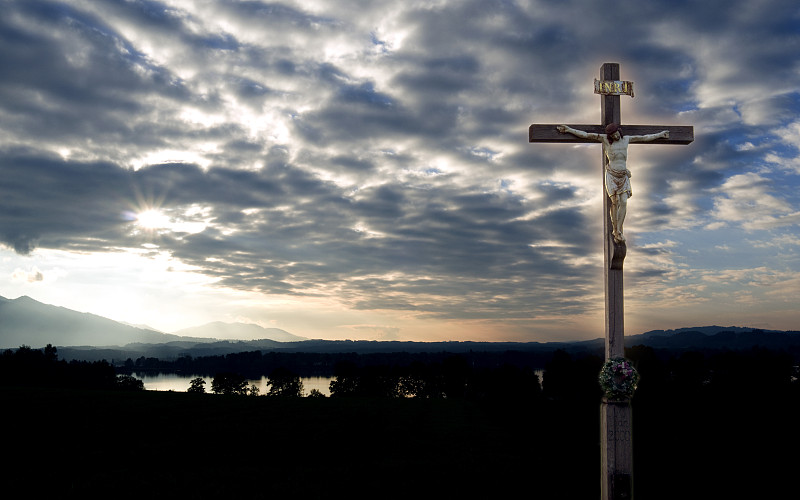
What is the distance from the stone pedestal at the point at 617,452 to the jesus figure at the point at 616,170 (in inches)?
124

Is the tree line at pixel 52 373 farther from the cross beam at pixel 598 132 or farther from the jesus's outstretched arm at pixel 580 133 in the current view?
the jesus's outstretched arm at pixel 580 133

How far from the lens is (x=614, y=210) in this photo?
10.9 m

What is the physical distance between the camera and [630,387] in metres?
10.6

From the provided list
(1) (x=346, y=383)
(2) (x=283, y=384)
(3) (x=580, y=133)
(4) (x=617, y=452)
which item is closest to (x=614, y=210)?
(3) (x=580, y=133)

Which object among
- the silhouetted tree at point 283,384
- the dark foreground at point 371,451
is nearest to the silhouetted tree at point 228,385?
the silhouetted tree at point 283,384

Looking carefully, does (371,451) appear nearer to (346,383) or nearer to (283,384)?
(346,383)

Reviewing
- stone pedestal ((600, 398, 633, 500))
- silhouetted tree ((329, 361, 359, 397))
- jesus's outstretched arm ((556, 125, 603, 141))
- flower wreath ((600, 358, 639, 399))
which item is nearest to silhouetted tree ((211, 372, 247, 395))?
silhouetted tree ((329, 361, 359, 397))

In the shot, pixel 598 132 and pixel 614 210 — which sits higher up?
pixel 598 132

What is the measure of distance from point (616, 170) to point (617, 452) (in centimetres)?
512

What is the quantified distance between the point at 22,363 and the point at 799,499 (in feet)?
367

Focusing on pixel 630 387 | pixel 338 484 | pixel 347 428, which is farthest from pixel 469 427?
pixel 630 387

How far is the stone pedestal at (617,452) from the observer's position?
1051cm

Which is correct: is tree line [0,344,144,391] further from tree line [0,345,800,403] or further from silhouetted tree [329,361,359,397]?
silhouetted tree [329,361,359,397]

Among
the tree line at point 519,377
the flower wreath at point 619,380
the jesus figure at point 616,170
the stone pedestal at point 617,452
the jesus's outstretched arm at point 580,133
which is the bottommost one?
the tree line at point 519,377
